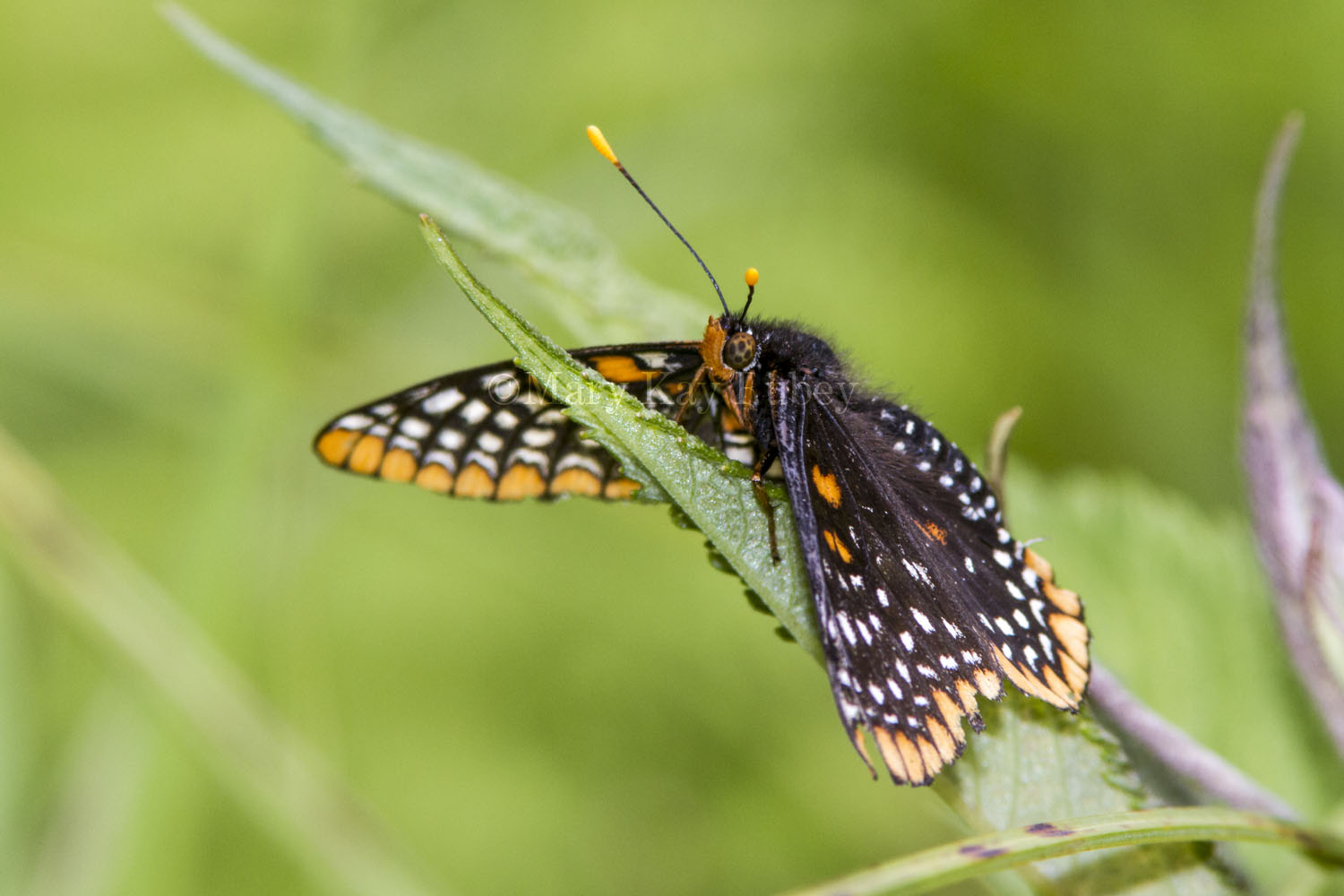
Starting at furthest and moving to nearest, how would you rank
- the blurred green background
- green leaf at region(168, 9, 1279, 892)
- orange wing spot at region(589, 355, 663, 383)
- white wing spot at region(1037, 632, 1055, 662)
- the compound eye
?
the blurred green background < orange wing spot at region(589, 355, 663, 383) < the compound eye < white wing spot at region(1037, 632, 1055, 662) < green leaf at region(168, 9, 1279, 892)

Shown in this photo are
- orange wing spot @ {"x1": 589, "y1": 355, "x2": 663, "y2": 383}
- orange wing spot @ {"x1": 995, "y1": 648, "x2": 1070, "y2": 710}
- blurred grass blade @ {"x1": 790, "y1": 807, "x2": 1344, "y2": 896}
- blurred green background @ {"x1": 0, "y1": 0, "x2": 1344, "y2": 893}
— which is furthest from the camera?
blurred green background @ {"x1": 0, "y1": 0, "x2": 1344, "y2": 893}

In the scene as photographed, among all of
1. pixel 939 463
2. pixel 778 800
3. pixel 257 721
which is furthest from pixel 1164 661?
pixel 257 721

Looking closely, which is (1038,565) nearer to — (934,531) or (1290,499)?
(934,531)

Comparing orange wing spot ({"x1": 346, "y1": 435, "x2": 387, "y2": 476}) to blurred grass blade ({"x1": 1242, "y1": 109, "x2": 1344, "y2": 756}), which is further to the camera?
orange wing spot ({"x1": 346, "y1": 435, "x2": 387, "y2": 476})

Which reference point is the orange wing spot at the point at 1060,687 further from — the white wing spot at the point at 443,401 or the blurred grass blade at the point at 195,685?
the blurred grass blade at the point at 195,685

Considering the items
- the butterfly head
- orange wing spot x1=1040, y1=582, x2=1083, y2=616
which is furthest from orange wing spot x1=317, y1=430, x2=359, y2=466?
orange wing spot x1=1040, y1=582, x2=1083, y2=616

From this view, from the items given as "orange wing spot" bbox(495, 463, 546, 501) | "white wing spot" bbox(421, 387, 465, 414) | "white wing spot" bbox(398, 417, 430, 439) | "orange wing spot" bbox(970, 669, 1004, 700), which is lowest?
"orange wing spot" bbox(970, 669, 1004, 700)

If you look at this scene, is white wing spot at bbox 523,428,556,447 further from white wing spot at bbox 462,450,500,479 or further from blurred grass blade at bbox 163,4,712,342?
blurred grass blade at bbox 163,4,712,342
